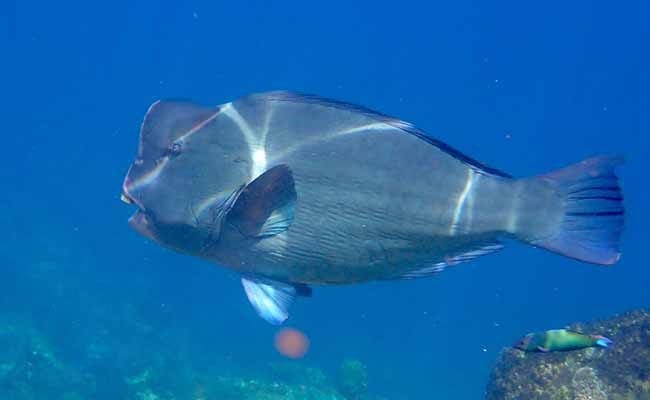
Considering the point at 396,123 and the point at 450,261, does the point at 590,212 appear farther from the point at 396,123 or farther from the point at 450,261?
the point at 396,123

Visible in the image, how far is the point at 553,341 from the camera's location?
13.6ft

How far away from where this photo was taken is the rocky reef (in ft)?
16.2

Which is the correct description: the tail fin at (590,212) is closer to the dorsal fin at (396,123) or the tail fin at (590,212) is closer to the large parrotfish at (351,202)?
the large parrotfish at (351,202)

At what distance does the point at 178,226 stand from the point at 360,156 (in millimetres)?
931

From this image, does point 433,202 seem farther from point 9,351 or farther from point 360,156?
point 9,351

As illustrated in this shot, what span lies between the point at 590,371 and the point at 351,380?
11.4 meters

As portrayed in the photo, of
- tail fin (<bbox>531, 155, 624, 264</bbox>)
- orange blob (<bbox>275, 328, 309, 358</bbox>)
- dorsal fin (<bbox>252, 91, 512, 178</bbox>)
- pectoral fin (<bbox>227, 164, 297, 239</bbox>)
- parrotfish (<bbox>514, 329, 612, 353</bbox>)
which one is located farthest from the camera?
orange blob (<bbox>275, 328, 309, 358</bbox>)

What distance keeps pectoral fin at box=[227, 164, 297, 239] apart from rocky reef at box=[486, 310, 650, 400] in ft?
13.1

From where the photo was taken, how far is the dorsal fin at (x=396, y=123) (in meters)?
2.53

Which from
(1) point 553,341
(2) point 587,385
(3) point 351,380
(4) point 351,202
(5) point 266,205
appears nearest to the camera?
(5) point 266,205

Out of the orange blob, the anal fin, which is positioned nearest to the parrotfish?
the anal fin

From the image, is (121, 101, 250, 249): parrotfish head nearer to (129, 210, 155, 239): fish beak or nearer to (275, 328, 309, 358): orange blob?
(129, 210, 155, 239): fish beak

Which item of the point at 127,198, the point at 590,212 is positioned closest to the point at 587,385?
the point at 590,212

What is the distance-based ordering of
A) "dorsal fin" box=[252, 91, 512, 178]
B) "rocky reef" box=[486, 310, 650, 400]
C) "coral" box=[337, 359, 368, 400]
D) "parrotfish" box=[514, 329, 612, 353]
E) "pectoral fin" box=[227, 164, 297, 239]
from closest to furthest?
"pectoral fin" box=[227, 164, 297, 239]
"dorsal fin" box=[252, 91, 512, 178]
"parrotfish" box=[514, 329, 612, 353]
"rocky reef" box=[486, 310, 650, 400]
"coral" box=[337, 359, 368, 400]
